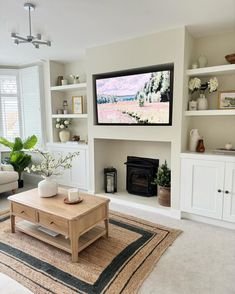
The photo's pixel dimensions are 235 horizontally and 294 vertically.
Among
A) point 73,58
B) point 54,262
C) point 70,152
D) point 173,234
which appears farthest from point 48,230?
point 73,58

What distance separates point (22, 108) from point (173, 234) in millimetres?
4059

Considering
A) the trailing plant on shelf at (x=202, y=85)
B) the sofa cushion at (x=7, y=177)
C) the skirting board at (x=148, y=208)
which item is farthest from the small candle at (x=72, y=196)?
the trailing plant on shelf at (x=202, y=85)

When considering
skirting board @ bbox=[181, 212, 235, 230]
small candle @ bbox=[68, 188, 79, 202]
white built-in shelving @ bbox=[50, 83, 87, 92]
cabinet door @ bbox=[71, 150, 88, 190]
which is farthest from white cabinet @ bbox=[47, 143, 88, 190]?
skirting board @ bbox=[181, 212, 235, 230]

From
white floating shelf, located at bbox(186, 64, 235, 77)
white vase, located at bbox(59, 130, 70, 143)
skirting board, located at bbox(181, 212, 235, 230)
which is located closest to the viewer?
white floating shelf, located at bbox(186, 64, 235, 77)

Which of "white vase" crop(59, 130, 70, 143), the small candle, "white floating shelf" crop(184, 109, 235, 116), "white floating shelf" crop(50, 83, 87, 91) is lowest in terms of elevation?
the small candle

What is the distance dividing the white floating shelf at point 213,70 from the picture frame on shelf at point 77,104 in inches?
81.7

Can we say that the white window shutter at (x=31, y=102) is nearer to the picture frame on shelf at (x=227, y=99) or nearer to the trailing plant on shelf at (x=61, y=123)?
the trailing plant on shelf at (x=61, y=123)

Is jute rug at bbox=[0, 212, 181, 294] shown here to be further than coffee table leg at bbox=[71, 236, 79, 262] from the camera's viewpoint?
No

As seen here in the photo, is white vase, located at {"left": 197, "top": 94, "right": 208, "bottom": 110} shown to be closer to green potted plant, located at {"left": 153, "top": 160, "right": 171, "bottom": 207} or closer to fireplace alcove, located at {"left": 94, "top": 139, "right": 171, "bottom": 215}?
fireplace alcove, located at {"left": 94, "top": 139, "right": 171, "bottom": 215}

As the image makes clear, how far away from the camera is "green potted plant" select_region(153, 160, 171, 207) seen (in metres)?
3.37

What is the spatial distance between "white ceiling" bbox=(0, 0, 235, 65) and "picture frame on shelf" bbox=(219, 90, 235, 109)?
810mm

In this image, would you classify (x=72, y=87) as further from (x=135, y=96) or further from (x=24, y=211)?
(x=24, y=211)

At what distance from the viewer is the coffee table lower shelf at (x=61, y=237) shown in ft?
7.50

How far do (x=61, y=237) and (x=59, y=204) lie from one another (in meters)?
0.36
